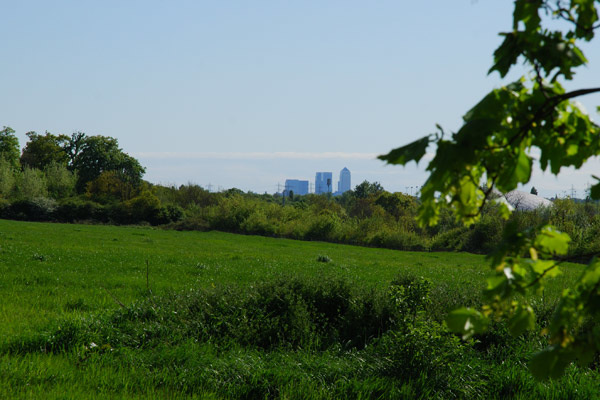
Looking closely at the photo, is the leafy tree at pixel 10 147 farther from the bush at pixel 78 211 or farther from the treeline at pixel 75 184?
the bush at pixel 78 211

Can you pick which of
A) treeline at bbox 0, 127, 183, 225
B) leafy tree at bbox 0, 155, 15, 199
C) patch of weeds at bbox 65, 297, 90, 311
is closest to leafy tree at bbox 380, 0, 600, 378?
patch of weeds at bbox 65, 297, 90, 311

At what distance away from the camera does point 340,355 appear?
23.2 ft

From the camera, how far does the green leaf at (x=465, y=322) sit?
1.88 m

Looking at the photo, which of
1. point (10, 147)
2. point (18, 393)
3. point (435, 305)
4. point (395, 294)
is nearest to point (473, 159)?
point (18, 393)

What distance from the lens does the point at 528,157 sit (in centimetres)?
190

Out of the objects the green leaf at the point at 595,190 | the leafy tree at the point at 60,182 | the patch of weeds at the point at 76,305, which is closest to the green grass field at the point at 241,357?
the patch of weeds at the point at 76,305

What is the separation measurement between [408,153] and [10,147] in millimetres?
89037

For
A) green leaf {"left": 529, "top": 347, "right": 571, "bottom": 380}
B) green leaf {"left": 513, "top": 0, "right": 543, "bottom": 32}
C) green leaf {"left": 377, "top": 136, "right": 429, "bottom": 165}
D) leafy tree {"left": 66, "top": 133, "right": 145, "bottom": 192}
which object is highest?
leafy tree {"left": 66, "top": 133, "right": 145, "bottom": 192}

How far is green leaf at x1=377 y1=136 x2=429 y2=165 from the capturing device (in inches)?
67.9

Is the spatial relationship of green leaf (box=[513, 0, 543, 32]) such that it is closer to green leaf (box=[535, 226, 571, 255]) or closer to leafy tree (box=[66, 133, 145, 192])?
green leaf (box=[535, 226, 571, 255])

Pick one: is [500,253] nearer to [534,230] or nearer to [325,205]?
[534,230]

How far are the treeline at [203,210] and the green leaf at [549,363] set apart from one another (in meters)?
29.6

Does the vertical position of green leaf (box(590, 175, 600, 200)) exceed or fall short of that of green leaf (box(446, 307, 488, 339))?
it exceeds it

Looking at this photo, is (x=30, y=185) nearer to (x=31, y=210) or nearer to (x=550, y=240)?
(x=31, y=210)
